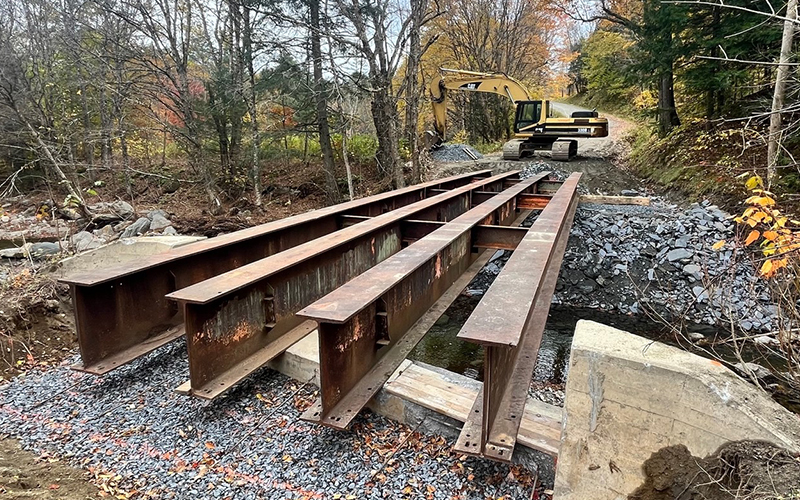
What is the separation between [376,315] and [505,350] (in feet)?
3.08

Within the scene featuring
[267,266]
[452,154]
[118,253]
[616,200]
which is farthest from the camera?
[452,154]

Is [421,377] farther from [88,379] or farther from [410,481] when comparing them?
[88,379]

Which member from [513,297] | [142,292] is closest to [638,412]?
[513,297]

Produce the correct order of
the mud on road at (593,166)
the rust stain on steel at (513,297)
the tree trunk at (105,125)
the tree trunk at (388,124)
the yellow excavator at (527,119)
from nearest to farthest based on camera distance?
the rust stain on steel at (513,297), the mud on road at (593,166), the tree trunk at (388,124), the yellow excavator at (527,119), the tree trunk at (105,125)

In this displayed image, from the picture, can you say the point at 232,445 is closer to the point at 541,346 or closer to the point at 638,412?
the point at 638,412

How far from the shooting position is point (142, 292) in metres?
3.37

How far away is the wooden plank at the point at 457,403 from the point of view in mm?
2498

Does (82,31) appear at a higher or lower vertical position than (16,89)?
higher

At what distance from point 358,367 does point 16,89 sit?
15.2 meters

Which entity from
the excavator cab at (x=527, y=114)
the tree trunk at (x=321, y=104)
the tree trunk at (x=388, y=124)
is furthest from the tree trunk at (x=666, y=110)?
the tree trunk at (x=321, y=104)

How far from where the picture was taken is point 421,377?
3.16 m

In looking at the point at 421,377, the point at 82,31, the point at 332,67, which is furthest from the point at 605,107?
the point at 421,377

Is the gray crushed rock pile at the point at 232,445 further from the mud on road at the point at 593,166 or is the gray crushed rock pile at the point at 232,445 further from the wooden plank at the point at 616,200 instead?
the mud on road at the point at 593,166

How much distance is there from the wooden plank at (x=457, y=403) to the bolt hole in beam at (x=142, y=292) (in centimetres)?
192
